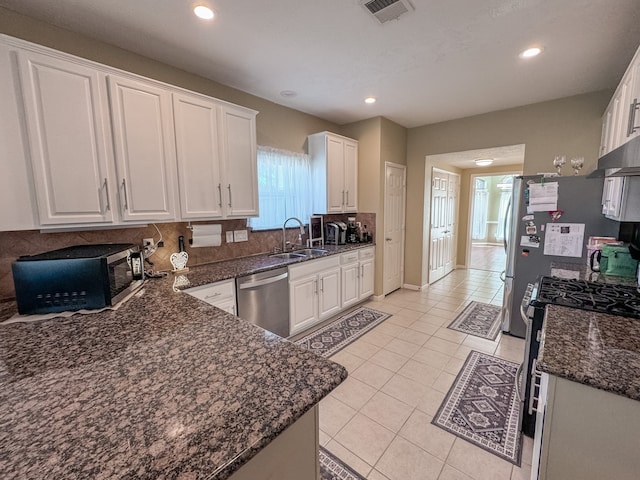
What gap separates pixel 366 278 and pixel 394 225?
1.05 m

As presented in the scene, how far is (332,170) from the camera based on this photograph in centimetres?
363

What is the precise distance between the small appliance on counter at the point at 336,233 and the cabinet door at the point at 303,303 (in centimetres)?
87

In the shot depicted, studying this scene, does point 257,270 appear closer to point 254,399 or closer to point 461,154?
point 254,399

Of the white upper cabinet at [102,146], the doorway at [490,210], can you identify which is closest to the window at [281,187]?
the white upper cabinet at [102,146]

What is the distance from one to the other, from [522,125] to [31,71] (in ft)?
15.0

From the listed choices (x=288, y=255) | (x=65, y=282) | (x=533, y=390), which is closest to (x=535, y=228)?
(x=533, y=390)

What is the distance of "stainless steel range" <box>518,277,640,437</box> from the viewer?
1431mm

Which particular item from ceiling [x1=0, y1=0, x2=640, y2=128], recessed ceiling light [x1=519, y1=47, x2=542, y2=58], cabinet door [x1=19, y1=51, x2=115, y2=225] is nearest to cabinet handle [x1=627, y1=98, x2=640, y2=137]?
ceiling [x1=0, y1=0, x2=640, y2=128]

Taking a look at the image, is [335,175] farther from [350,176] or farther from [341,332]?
[341,332]

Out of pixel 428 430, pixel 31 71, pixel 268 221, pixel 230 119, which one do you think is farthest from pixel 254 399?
pixel 268 221

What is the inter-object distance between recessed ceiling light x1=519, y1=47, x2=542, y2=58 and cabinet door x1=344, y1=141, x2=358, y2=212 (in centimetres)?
204

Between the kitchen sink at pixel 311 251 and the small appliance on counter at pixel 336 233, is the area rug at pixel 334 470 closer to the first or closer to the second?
the kitchen sink at pixel 311 251

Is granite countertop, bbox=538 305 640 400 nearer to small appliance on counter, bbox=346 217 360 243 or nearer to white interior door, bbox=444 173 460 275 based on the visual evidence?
small appliance on counter, bbox=346 217 360 243

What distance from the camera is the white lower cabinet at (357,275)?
3500 millimetres
